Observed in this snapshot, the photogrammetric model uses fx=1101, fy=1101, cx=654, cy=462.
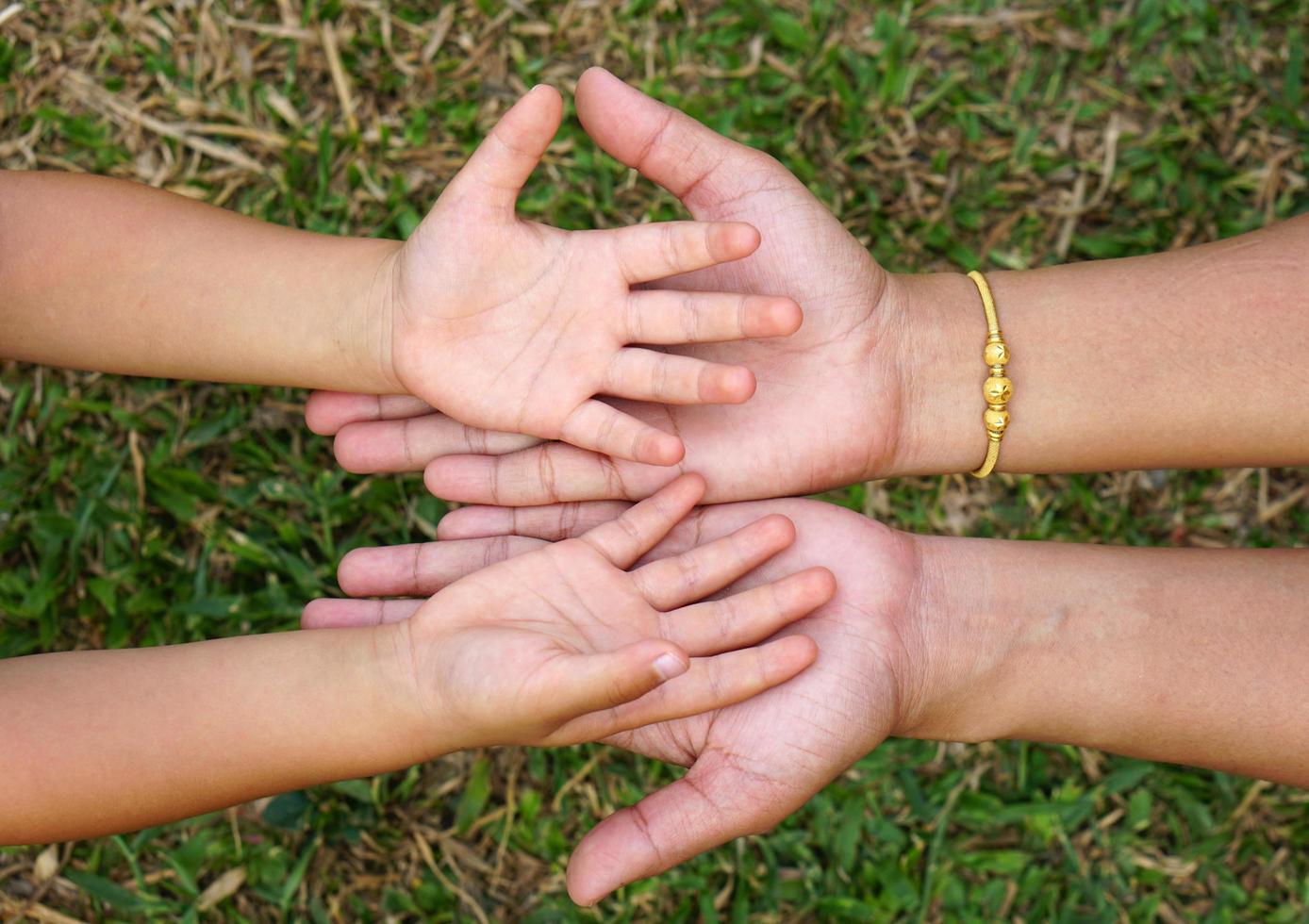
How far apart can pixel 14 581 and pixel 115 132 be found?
1216mm

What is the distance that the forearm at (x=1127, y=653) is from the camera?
7.11ft

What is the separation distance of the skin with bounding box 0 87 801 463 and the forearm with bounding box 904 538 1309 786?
0.72m

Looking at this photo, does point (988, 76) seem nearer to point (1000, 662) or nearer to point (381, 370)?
point (1000, 662)

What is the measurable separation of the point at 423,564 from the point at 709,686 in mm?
669

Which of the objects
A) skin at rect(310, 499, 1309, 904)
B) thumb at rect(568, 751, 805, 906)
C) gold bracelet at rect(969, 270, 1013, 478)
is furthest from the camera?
gold bracelet at rect(969, 270, 1013, 478)

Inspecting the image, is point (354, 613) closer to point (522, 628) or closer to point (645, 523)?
point (522, 628)

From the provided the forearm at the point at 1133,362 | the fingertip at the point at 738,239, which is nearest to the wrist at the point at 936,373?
the forearm at the point at 1133,362

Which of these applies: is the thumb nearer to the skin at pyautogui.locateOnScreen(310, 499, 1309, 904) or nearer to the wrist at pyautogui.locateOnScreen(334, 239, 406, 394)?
the skin at pyautogui.locateOnScreen(310, 499, 1309, 904)

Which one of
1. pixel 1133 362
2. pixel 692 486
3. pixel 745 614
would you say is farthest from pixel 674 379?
pixel 1133 362

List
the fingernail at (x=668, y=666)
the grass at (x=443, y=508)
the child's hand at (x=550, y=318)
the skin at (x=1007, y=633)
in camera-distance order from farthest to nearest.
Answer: the grass at (x=443, y=508) < the skin at (x=1007, y=633) < the child's hand at (x=550, y=318) < the fingernail at (x=668, y=666)

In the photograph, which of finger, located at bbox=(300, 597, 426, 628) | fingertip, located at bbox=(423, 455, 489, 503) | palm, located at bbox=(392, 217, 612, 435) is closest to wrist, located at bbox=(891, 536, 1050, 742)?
palm, located at bbox=(392, 217, 612, 435)

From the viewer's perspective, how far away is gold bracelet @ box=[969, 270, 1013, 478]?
2.33 metres

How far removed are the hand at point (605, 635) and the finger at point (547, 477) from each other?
0.40 feet

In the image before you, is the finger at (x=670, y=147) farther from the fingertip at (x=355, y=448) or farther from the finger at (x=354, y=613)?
the finger at (x=354, y=613)
